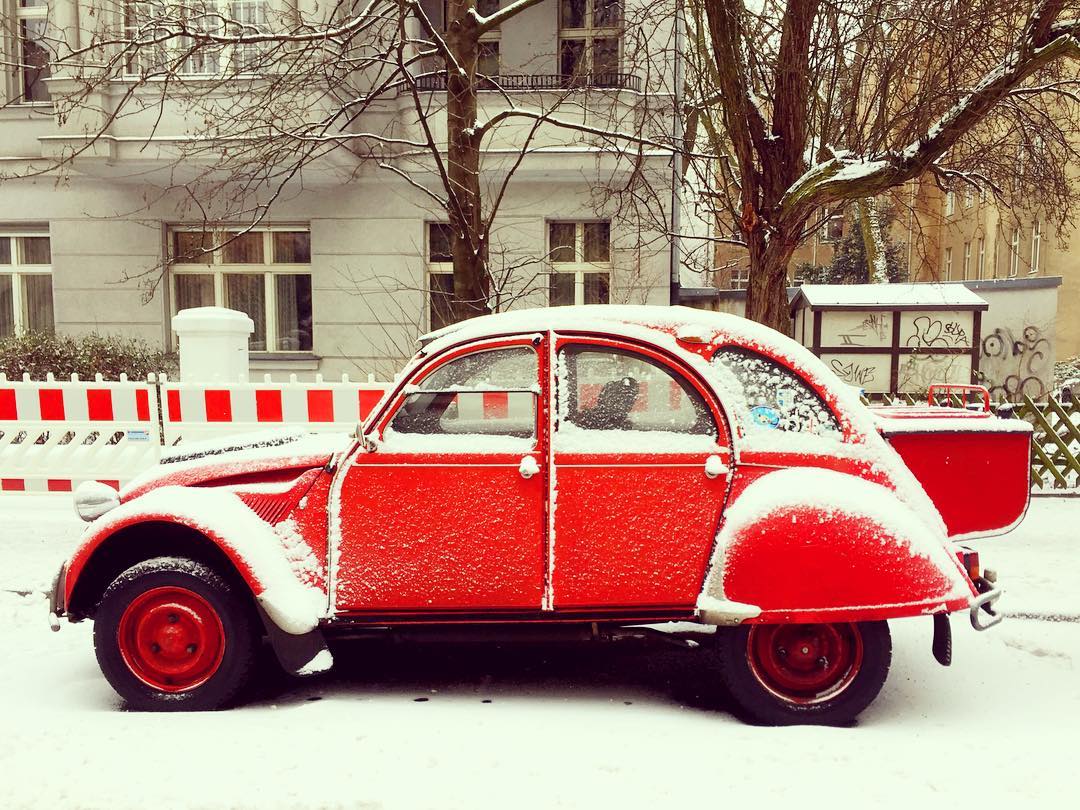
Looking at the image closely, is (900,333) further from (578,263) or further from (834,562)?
(834,562)

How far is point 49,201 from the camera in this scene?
13.8 metres

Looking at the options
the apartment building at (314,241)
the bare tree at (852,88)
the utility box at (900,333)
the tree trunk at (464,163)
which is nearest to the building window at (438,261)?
the apartment building at (314,241)

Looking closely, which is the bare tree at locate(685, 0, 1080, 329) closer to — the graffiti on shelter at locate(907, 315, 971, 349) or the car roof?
the car roof

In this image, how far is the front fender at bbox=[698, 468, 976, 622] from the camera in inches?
129

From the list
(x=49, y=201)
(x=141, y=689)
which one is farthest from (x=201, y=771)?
(x=49, y=201)

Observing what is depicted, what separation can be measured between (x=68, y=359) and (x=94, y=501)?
9500mm

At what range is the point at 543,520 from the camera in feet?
11.5

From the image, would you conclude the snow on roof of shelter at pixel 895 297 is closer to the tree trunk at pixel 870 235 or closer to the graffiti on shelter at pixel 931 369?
the graffiti on shelter at pixel 931 369

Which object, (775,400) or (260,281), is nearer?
(775,400)

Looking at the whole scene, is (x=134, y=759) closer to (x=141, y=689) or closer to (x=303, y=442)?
(x=141, y=689)

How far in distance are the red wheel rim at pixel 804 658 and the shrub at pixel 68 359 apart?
10658 mm

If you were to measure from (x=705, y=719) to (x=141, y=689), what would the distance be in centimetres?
247

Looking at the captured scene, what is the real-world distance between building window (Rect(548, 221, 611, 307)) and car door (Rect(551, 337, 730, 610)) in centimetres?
1028

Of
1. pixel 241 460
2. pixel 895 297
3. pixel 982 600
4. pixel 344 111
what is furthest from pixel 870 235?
pixel 241 460
